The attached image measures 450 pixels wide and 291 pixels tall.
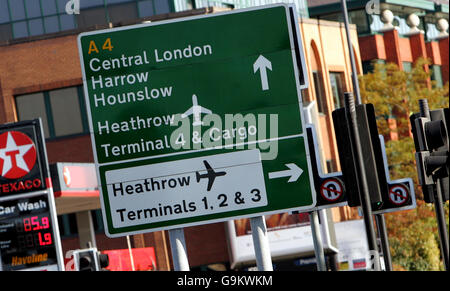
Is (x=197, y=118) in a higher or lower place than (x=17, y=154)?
lower

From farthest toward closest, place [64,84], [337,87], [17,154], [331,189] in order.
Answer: [337,87] → [64,84] → [17,154] → [331,189]

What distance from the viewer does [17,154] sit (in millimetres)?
25125

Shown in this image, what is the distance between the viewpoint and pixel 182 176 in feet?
28.2

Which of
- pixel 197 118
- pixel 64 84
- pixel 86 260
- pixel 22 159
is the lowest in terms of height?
pixel 86 260

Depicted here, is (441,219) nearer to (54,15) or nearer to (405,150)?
(405,150)

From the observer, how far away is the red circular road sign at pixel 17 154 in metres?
24.9

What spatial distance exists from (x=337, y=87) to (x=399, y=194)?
35.3 m

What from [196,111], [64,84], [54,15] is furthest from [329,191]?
[54,15]

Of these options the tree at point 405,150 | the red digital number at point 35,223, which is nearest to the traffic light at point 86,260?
the red digital number at point 35,223

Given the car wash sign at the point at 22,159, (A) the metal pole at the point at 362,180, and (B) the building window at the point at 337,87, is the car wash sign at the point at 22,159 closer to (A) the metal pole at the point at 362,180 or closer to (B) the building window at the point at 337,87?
(A) the metal pole at the point at 362,180

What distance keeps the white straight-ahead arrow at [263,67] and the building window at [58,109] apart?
142 ft

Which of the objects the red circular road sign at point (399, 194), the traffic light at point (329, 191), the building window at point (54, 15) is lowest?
the red circular road sign at point (399, 194)

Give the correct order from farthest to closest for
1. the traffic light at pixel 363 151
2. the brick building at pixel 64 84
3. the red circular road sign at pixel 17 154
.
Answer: the brick building at pixel 64 84 → the red circular road sign at pixel 17 154 → the traffic light at pixel 363 151
